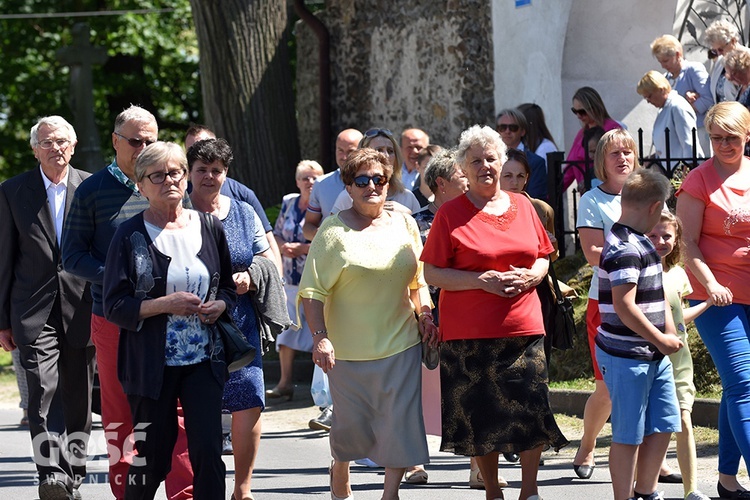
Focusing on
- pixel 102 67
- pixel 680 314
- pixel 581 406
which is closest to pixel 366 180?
pixel 680 314

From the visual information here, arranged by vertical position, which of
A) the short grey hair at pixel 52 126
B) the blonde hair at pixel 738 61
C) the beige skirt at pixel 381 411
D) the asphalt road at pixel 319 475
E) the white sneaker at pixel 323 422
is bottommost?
the white sneaker at pixel 323 422

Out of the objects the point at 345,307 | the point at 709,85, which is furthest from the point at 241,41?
the point at 345,307

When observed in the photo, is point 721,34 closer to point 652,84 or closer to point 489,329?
point 652,84

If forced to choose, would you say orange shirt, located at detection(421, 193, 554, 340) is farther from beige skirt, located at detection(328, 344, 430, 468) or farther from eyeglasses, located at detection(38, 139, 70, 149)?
eyeglasses, located at detection(38, 139, 70, 149)

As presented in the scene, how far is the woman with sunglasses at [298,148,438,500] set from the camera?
6.55 metres

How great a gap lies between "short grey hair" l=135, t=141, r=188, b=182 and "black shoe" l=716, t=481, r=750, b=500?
10.5ft

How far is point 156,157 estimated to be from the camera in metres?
5.91

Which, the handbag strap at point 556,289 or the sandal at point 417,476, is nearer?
the handbag strap at point 556,289

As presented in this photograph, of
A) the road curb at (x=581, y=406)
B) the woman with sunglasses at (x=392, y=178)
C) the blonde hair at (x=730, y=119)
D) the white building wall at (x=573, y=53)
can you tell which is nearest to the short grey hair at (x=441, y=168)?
the woman with sunglasses at (x=392, y=178)

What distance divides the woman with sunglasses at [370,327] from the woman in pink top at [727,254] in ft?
4.59

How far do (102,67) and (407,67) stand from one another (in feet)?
45.7

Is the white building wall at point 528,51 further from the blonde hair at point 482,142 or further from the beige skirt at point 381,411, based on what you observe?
the beige skirt at point 381,411

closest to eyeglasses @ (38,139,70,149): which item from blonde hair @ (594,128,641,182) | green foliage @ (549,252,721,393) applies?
blonde hair @ (594,128,641,182)

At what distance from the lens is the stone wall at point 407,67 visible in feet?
46.3
